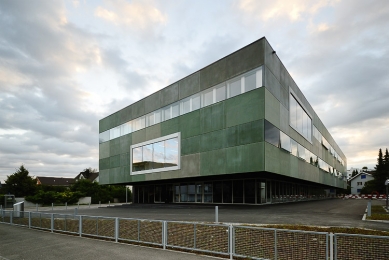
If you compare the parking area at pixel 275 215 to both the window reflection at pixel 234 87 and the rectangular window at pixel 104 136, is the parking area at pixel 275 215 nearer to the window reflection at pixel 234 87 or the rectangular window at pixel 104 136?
the window reflection at pixel 234 87

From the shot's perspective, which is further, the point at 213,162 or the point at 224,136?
the point at 213,162

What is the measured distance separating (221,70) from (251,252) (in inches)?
872

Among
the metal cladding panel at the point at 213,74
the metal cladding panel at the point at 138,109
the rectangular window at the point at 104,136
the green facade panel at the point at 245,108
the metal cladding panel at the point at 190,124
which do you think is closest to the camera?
the green facade panel at the point at 245,108

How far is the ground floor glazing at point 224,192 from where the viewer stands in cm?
3106

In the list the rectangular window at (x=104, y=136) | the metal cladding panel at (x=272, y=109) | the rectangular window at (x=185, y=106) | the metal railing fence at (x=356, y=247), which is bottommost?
the metal railing fence at (x=356, y=247)

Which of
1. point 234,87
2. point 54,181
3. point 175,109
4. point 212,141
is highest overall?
point 234,87

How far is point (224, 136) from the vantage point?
27.9 meters

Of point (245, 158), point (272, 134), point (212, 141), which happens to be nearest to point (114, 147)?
point (212, 141)

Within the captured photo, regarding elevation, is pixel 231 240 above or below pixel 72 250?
above

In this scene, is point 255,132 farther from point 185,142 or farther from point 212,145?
point 185,142

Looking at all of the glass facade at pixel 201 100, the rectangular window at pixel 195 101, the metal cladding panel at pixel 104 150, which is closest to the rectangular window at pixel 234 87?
the glass facade at pixel 201 100

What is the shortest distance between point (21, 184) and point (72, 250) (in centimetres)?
5540

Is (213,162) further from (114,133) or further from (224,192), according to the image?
(114,133)

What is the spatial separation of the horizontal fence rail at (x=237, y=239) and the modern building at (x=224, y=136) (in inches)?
579
